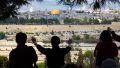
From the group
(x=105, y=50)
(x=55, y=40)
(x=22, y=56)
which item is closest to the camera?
(x=22, y=56)

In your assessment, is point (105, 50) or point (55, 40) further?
point (105, 50)

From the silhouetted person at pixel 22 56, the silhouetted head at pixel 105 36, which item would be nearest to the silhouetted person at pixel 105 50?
the silhouetted head at pixel 105 36

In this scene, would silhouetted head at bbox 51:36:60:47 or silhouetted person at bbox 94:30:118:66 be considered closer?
silhouetted head at bbox 51:36:60:47

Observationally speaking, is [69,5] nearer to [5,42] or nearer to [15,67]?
[15,67]

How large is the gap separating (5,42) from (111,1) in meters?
68.4

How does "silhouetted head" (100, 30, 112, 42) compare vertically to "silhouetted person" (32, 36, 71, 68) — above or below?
above

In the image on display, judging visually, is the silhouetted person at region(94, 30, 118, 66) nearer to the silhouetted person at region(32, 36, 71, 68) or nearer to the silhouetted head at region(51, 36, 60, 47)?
the silhouetted person at region(32, 36, 71, 68)

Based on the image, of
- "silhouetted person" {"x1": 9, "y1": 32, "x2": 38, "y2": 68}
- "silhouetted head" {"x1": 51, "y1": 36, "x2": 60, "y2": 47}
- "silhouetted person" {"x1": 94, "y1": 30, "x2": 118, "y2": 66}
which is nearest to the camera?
"silhouetted person" {"x1": 9, "y1": 32, "x2": 38, "y2": 68}

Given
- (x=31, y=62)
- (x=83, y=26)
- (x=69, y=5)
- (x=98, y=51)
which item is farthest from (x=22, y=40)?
(x=83, y=26)

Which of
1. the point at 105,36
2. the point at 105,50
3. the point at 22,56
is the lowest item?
the point at 105,50

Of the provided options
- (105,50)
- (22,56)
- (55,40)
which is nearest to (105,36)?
(105,50)

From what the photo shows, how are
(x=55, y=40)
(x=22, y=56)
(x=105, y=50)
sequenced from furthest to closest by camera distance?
(x=105, y=50), (x=55, y=40), (x=22, y=56)

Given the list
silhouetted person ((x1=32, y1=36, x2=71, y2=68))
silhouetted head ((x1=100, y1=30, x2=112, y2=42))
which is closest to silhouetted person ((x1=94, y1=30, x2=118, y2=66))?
silhouetted head ((x1=100, y1=30, x2=112, y2=42))

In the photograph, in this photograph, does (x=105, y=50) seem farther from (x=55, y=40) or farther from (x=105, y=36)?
(x=55, y=40)
